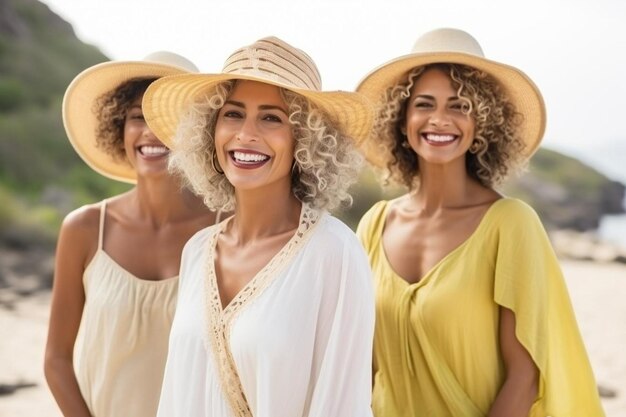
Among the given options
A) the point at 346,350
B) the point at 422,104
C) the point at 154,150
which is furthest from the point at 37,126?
the point at 346,350

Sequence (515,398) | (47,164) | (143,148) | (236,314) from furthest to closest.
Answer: (47,164) < (143,148) < (515,398) < (236,314)

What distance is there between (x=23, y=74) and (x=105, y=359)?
23.1m

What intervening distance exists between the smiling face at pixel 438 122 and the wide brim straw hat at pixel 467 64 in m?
0.09

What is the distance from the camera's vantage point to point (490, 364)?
122 inches

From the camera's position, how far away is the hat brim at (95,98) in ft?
11.3

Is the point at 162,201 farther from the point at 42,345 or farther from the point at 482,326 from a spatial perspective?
Result: the point at 42,345

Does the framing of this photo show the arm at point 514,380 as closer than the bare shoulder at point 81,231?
Yes

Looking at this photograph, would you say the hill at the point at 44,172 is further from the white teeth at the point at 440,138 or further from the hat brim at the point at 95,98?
the white teeth at the point at 440,138

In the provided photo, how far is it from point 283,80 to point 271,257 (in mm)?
514

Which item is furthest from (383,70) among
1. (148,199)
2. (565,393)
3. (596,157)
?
(596,157)

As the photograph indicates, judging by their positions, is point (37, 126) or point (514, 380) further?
point (37, 126)

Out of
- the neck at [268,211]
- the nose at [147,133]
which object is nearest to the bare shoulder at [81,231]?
the nose at [147,133]

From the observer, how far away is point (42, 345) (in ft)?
31.4

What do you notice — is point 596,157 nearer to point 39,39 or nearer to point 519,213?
point 39,39
